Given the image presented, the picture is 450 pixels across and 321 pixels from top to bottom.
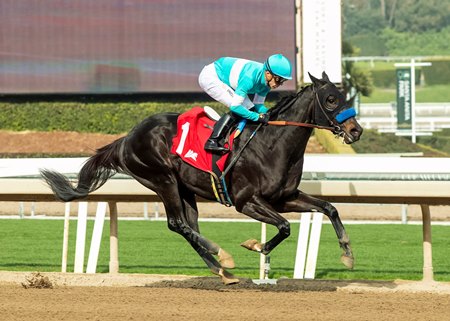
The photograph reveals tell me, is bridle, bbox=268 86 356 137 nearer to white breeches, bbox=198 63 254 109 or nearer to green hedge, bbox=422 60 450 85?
white breeches, bbox=198 63 254 109

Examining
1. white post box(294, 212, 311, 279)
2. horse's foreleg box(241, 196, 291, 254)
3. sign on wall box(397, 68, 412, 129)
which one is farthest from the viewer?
sign on wall box(397, 68, 412, 129)

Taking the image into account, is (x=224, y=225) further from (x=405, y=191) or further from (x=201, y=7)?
(x=201, y=7)

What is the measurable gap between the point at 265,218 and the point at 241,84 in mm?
821

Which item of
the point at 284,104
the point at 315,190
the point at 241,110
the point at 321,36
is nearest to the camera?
the point at 241,110

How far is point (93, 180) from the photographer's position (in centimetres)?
757

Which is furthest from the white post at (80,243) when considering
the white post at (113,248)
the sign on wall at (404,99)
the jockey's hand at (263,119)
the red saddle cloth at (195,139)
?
the sign on wall at (404,99)

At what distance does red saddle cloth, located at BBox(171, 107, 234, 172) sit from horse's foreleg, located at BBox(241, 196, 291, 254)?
309mm

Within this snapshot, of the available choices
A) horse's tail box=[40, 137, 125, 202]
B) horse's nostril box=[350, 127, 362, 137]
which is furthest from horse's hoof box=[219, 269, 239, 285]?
horse's nostril box=[350, 127, 362, 137]

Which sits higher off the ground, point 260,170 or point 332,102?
point 332,102

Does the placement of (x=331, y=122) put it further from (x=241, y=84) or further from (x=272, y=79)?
(x=241, y=84)

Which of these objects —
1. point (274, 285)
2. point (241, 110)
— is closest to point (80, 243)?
point (274, 285)

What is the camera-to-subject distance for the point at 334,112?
6777 millimetres

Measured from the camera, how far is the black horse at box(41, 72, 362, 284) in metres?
6.80

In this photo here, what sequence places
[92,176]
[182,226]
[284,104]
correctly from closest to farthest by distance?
[284,104]
[182,226]
[92,176]
